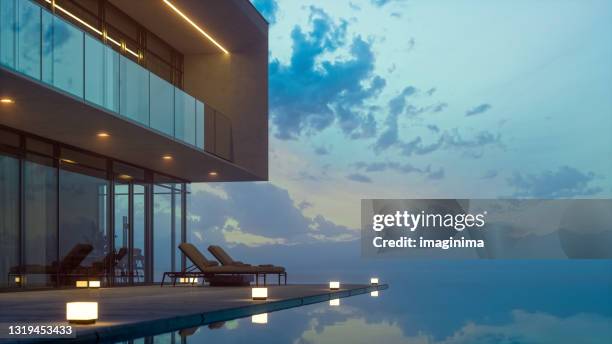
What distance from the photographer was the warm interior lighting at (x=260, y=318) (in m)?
10.2

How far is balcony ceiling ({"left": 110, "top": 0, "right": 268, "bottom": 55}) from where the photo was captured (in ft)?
66.5

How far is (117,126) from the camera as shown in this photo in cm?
1617

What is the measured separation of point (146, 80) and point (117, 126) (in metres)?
1.89

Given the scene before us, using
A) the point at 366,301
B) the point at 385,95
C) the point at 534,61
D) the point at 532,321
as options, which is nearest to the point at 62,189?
the point at 366,301

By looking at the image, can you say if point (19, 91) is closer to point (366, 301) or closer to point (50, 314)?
point (50, 314)

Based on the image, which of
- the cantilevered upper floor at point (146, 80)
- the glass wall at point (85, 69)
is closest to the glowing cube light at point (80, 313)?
the cantilevered upper floor at point (146, 80)

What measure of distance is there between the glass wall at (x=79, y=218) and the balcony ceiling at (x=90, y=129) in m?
0.40

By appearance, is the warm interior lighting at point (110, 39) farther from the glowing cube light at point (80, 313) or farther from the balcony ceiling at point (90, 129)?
the glowing cube light at point (80, 313)

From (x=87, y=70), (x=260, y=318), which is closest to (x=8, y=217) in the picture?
(x=87, y=70)

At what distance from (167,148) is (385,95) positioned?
758 inches

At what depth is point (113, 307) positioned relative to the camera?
1095 cm

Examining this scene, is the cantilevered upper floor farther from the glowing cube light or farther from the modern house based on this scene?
the glowing cube light

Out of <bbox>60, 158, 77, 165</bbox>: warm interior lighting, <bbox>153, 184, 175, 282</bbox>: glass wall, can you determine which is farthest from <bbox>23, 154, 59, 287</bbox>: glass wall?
<bbox>153, 184, 175, 282</bbox>: glass wall

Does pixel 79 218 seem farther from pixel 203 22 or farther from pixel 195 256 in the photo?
pixel 203 22
